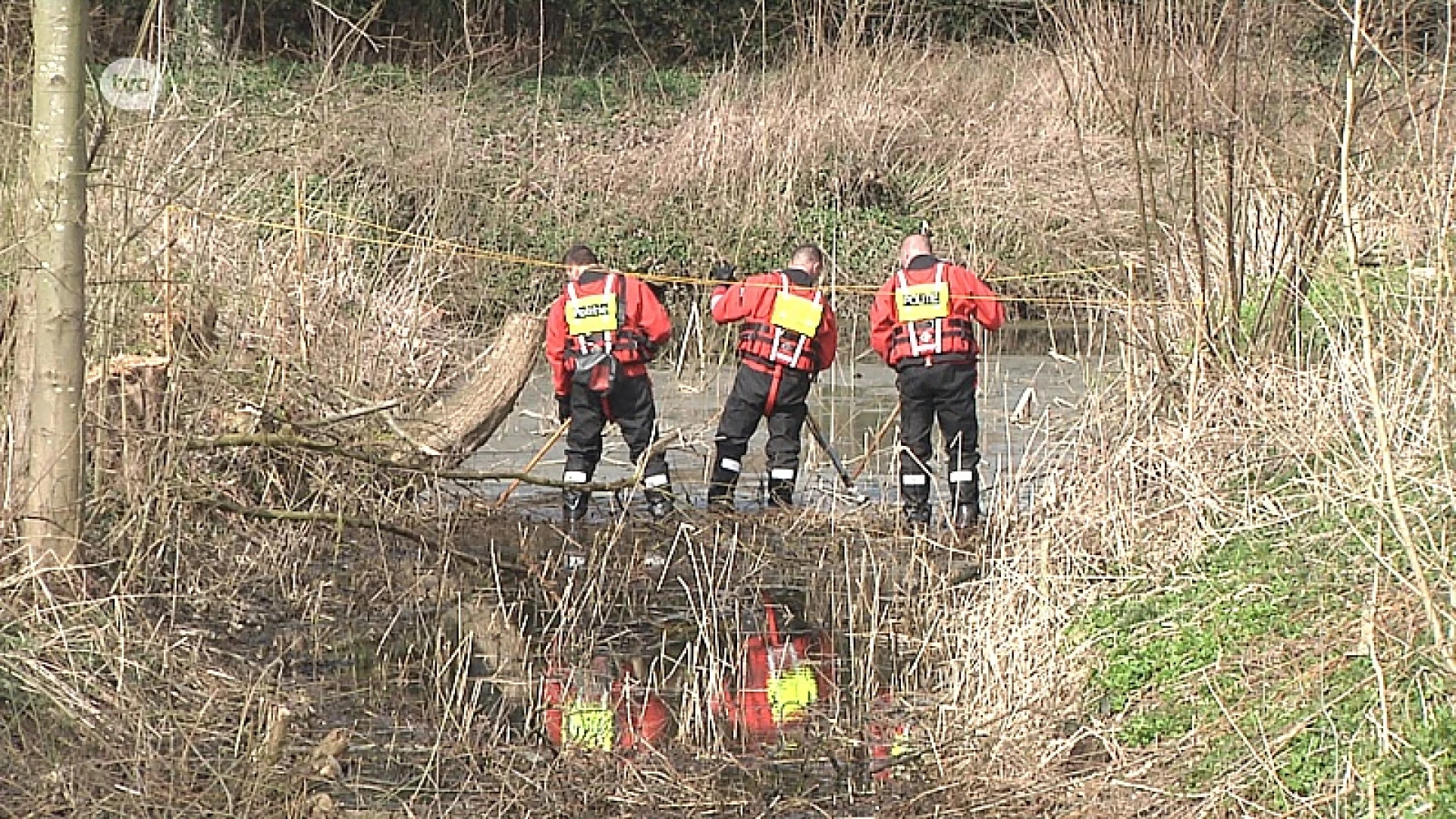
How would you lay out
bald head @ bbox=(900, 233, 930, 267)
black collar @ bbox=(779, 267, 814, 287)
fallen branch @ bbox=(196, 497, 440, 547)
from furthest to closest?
1. black collar @ bbox=(779, 267, 814, 287)
2. bald head @ bbox=(900, 233, 930, 267)
3. fallen branch @ bbox=(196, 497, 440, 547)

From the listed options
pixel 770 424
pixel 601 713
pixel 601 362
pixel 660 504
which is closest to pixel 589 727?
pixel 601 713

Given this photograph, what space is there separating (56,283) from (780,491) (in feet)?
18.3

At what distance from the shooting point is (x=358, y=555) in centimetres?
1050

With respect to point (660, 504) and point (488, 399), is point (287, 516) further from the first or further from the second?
point (660, 504)

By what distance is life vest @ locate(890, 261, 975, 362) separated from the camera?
1159cm

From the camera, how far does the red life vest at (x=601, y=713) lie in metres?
7.62

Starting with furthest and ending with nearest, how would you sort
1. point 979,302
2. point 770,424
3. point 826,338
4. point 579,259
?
point 770,424 → point 826,338 → point 579,259 → point 979,302

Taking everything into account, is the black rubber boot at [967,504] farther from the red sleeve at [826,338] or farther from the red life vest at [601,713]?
the red life vest at [601,713]

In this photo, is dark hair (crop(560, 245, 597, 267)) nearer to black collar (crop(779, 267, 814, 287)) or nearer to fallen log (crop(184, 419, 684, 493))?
black collar (crop(779, 267, 814, 287))

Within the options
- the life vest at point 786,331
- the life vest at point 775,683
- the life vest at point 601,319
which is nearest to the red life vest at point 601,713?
the life vest at point 775,683

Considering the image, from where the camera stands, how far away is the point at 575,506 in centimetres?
1194

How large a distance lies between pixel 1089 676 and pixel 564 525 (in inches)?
196

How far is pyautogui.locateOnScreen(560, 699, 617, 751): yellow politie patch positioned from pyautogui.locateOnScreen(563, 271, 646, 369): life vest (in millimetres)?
3790

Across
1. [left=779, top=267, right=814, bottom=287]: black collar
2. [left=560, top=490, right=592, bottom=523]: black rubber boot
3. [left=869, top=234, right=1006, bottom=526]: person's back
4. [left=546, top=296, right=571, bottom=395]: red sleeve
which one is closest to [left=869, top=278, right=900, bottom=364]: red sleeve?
[left=869, top=234, right=1006, bottom=526]: person's back
